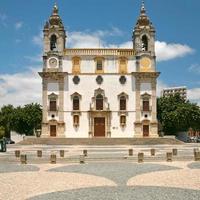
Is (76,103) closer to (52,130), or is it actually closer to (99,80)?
(99,80)

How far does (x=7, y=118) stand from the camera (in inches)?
3063

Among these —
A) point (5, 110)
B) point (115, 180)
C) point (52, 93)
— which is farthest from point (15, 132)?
point (115, 180)

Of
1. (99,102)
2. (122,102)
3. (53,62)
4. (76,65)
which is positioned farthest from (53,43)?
(122,102)

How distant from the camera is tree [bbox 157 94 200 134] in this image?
62.0m

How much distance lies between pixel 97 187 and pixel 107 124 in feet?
133

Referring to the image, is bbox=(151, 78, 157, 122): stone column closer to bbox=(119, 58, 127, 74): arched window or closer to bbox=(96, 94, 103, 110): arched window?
bbox=(119, 58, 127, 74): arched window

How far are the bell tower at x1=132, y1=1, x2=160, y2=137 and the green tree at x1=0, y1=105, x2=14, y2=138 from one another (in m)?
28.6

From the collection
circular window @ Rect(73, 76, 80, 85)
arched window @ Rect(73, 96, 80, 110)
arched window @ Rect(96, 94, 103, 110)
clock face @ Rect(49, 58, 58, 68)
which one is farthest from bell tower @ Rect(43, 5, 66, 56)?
arched window @ Rect(96, 94, 103, 110)

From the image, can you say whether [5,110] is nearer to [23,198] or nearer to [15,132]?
[15,132]

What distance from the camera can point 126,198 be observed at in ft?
36.9

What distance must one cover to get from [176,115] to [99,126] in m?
14.4

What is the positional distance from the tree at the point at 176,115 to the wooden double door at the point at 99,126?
1380 cm

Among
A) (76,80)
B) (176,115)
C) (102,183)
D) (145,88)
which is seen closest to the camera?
(102,183)

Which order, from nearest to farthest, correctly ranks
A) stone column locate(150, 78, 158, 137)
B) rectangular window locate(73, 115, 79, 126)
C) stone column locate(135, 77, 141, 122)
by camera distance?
stone column locate(150, 78, 158, 137) → rectangular window locate(73, 115, 79, 126) → stone column locate(135, 77, 141, 122)
